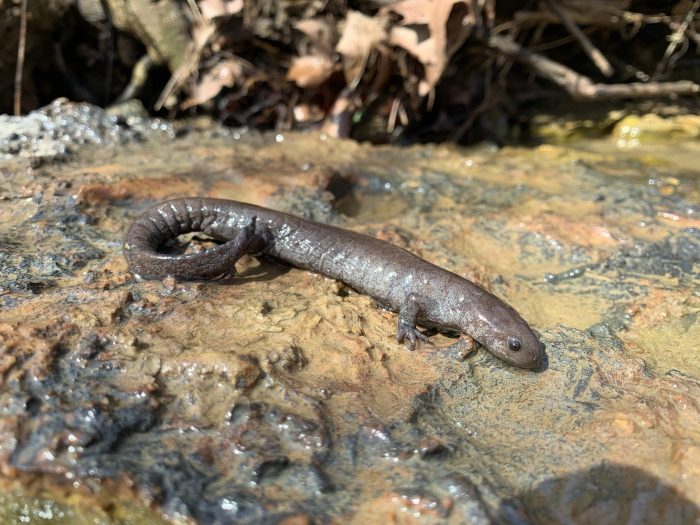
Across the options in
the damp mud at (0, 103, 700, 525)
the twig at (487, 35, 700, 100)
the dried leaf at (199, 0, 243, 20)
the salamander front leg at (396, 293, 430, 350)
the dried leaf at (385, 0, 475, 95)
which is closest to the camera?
the damp mud at (0, 103, 700, 525)

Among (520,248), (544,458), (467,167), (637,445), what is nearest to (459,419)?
(544,458)

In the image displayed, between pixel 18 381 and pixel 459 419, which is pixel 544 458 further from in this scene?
pixel 18 381

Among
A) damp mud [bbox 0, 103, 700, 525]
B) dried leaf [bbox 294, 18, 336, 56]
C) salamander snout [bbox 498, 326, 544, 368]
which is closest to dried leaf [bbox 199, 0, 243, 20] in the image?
dried leaf [bbox 294, 18, 336, 56]

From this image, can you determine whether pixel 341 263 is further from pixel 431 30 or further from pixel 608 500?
pixel 431 30

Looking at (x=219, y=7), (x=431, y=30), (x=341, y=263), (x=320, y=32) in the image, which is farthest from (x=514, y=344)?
(x=219, y=7)

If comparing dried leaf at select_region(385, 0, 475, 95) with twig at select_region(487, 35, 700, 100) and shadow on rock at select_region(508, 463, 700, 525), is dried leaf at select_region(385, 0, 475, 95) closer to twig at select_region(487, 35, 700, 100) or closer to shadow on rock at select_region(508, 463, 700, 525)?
twig at select_region(487, 35, 700, 100)

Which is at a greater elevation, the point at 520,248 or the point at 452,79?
the point at 452,79

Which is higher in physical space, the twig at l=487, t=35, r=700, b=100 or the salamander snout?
the twig at l=487, t=35, r=700, b=100

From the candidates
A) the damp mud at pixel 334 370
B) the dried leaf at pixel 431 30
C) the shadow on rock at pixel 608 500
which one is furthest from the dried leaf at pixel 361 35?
the shadow on rock at pixel 608 500
